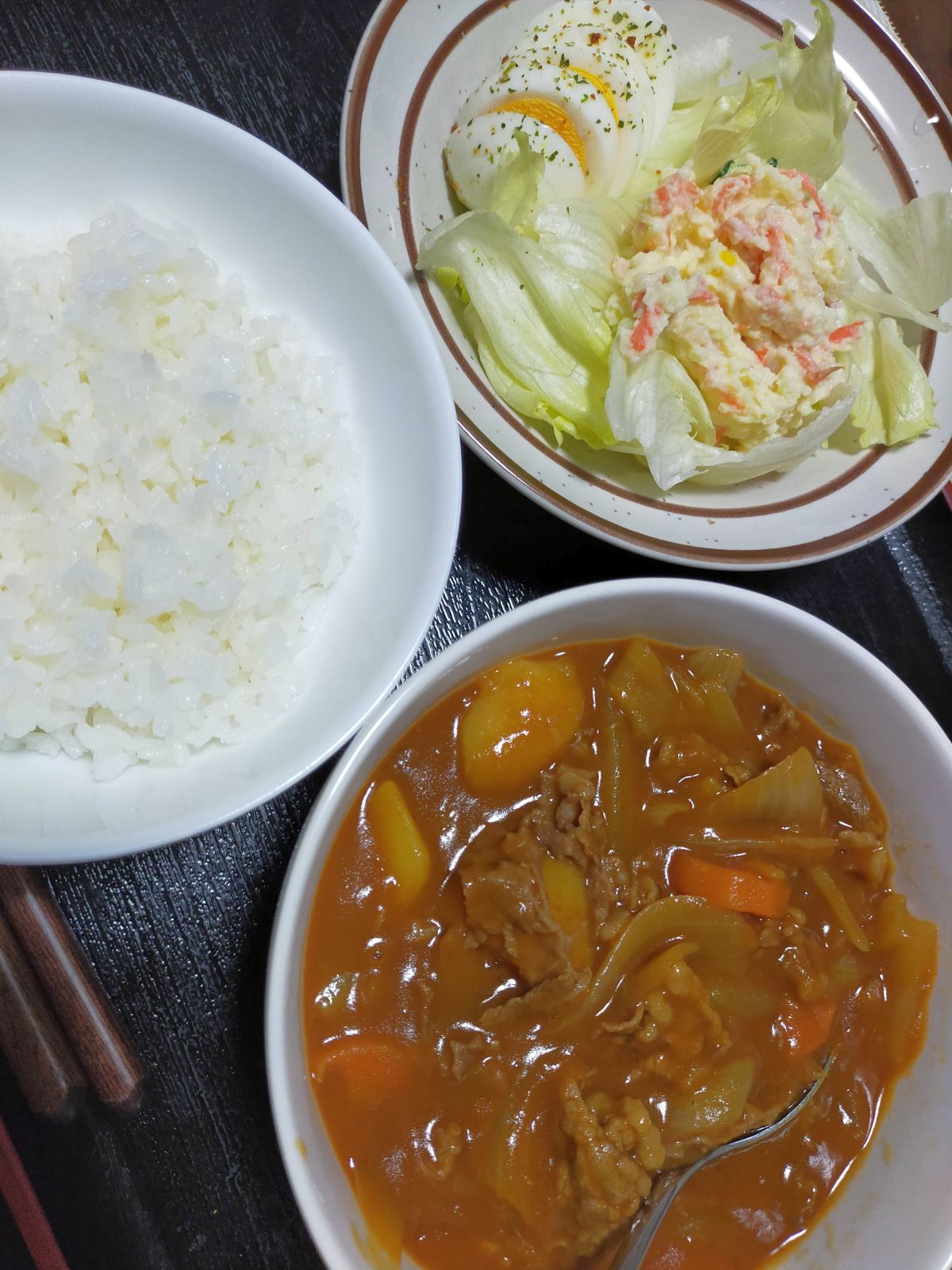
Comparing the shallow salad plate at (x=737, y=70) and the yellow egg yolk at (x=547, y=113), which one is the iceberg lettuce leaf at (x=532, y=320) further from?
the yellow egg yolk at (x=547, y=113)

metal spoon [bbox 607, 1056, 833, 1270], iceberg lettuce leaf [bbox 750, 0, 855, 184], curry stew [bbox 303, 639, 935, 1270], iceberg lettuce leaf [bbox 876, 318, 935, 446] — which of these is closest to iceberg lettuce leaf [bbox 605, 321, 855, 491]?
iceberg lettuce leaf [bbox 876, 318, 935, 446]

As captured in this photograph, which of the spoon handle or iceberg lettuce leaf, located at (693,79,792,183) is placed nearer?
the spoon handle

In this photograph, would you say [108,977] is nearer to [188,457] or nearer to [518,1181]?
[518,1181]

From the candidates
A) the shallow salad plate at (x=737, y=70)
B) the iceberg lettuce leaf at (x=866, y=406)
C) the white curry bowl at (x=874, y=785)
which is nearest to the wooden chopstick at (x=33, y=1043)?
the white curry bowl at (x=874, y=785)

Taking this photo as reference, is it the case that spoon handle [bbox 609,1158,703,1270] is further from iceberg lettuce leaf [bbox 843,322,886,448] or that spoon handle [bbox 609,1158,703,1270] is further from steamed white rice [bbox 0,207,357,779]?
iceberg lettuce leaf [bbox 843,322,886,448]

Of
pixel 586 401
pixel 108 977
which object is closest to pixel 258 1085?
pixel 108 977

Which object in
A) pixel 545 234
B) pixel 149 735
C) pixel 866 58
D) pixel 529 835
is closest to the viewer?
pixel 149 735
